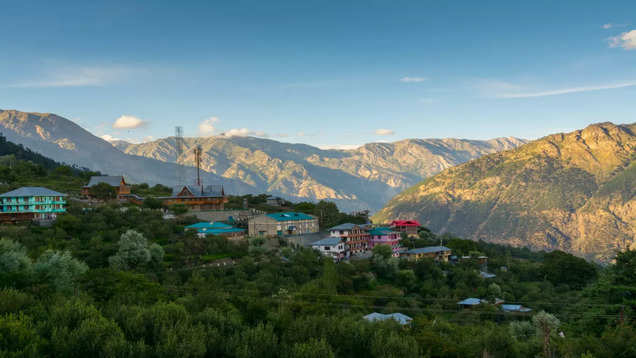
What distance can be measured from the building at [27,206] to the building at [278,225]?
2973 centimetres

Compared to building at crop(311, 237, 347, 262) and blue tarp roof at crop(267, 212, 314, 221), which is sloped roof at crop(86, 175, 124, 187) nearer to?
blue tarp roof at crop(267, 212, 314, 221)

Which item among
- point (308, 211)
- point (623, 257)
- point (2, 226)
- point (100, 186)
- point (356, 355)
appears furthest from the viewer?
point (308, 211)

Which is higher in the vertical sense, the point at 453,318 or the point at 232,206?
the point at 232,206

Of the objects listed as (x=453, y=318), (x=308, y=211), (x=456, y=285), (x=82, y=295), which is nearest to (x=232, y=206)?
(x=308, y=211)

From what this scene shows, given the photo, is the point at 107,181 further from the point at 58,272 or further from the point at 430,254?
the point at 430,254

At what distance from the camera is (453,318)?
55.2 m

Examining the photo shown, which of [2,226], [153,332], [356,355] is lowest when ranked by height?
[356,355]

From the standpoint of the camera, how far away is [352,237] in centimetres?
8219

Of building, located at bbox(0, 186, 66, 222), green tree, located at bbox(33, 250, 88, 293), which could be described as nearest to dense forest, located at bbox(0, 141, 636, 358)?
green tree, located at bbox(33, 250, 88, 293)

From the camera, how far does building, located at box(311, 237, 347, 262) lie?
73.5 meters

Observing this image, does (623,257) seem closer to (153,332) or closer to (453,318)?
(453,318)

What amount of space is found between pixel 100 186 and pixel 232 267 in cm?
Answer: 4618

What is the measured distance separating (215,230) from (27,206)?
1033 inches

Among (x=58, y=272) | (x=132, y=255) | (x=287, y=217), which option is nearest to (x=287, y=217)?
(x=287, y=217)
